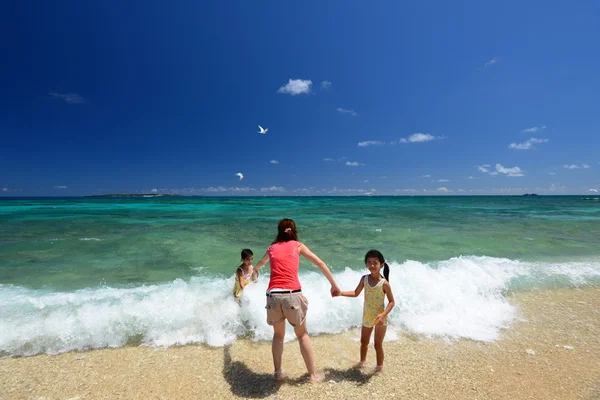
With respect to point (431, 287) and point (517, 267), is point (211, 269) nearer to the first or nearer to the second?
point (431, 287)

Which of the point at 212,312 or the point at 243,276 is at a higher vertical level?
the point at 243,276

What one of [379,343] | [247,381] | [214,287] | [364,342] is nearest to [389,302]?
[379,343]

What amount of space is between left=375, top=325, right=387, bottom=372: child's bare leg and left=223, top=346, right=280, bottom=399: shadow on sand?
131cm

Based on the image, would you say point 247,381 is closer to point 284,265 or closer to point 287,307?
point 287,307

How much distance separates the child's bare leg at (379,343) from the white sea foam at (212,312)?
1218 millimetres

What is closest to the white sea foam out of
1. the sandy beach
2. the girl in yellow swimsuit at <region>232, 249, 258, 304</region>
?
the girl in yellow swimsuit at <region>232, 249, 258, 304</region>

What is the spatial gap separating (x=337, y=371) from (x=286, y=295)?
1.46m

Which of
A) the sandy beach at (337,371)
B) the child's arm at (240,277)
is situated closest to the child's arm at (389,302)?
the sandy beach at (337,371)

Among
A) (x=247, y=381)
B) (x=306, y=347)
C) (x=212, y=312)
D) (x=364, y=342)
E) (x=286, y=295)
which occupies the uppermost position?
(x=286, y=295)

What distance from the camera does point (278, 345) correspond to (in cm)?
355

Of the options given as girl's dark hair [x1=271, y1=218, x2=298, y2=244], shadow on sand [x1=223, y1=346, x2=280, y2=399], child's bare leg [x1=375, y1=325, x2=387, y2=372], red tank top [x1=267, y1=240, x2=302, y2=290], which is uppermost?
girl's dark hair [x1=271, y1=218, x2=298, y2=244]

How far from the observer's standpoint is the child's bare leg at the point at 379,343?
11.7 feet

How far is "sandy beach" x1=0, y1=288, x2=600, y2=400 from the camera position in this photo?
342 centimetres

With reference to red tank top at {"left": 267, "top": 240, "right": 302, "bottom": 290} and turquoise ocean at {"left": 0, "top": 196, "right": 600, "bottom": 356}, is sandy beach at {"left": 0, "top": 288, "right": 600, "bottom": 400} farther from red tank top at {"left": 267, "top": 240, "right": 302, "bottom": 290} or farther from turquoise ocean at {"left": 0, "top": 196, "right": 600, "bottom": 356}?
red tank top at {"left": 267, "top": 240, "right": 302, "bottom": 290}
